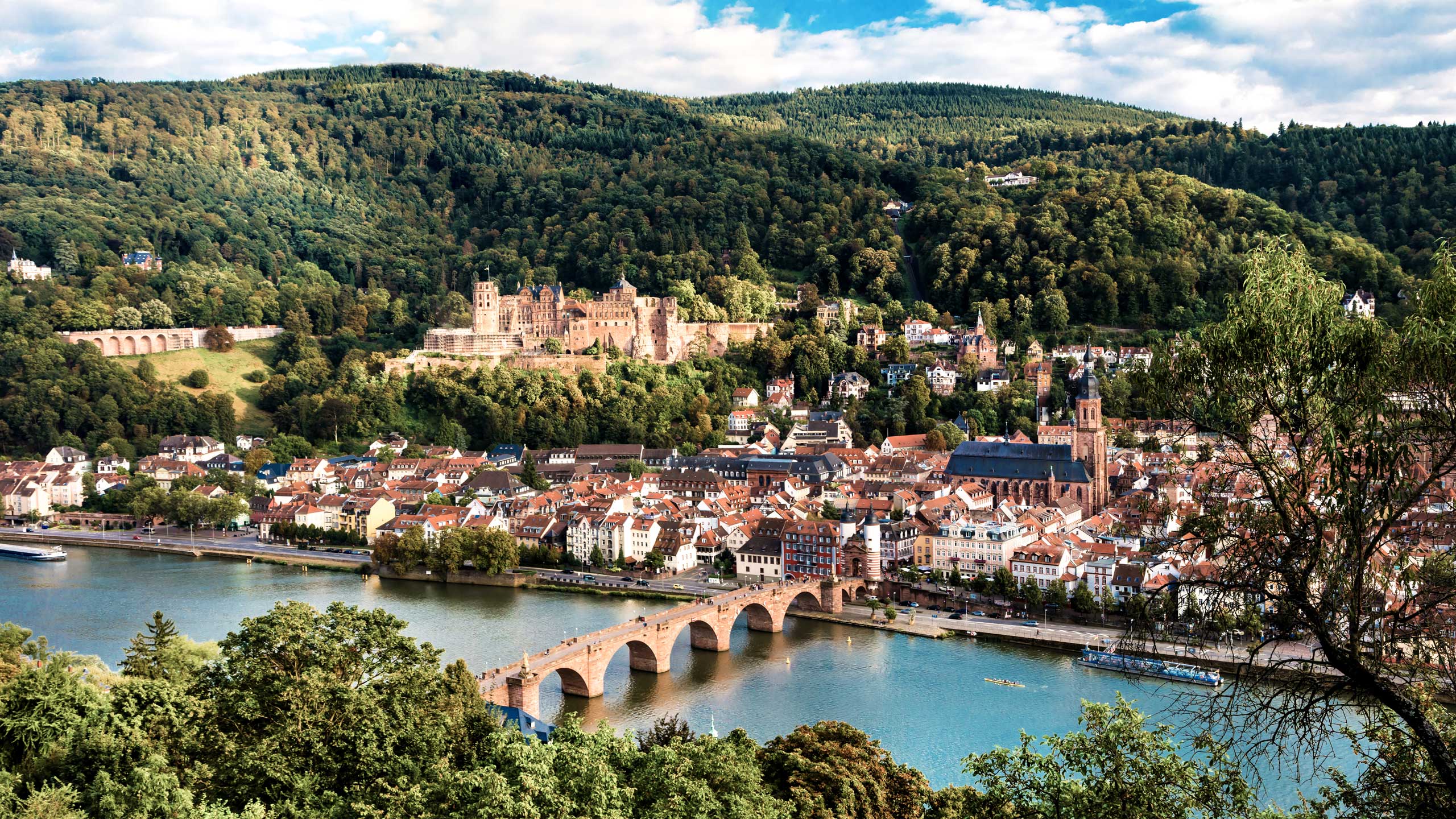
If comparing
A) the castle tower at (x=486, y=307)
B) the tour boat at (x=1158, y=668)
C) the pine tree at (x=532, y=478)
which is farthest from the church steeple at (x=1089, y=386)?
the castle tower at (x=486, y=307)

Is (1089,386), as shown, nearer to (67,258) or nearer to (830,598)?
(830,598)

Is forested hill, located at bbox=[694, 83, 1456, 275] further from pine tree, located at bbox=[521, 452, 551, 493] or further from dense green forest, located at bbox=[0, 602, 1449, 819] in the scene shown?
dense green forest, located at bbox=[0, 602, 1449, 819]

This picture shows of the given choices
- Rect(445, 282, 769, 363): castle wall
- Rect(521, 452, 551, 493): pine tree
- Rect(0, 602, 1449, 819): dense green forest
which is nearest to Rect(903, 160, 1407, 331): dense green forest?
Rect(445, 282, 769, 363): castle wall

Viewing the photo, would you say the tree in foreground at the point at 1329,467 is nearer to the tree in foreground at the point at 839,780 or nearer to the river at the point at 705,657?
the tree in foreground at the point at 839,780

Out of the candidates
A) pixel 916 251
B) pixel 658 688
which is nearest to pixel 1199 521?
pixel 658 688

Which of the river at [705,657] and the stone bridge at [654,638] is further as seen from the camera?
the river at [705,657]

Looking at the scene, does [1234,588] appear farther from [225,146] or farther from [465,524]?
[225,146]
